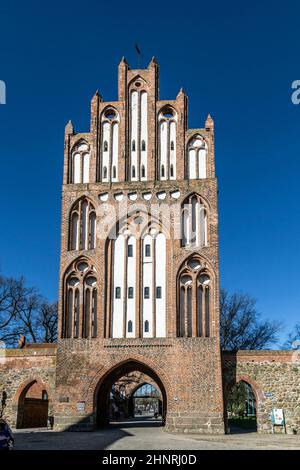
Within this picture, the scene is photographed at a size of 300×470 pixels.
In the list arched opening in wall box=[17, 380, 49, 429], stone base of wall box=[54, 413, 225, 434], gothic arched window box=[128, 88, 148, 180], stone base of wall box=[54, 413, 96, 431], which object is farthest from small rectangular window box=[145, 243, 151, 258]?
→ arched opening in wall box=[17, 380, 49, 429]

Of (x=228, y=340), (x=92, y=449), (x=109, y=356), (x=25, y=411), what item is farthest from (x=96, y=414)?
(x=228, y=340)

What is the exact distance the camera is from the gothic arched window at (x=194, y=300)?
28234mm

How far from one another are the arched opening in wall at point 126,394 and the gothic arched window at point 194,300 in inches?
111

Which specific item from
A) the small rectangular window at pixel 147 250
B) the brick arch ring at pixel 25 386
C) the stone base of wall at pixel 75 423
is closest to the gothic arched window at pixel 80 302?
the small rectangular window at pixel 147 250

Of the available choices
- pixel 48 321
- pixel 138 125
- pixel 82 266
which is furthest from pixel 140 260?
pixel 48 321

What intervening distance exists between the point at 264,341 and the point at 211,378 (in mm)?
21000

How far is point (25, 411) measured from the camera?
104 feet

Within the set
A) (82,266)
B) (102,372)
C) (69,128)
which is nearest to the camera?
(102,372)

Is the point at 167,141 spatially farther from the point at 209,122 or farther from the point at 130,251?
the point at 130,251

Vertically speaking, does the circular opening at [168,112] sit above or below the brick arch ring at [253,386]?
above

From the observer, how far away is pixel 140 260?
96.7 ft

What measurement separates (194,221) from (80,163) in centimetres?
687

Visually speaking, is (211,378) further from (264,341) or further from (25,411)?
(264,341)

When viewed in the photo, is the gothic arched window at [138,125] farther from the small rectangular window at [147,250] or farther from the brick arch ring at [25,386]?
the brick arch ring at [25,386]
